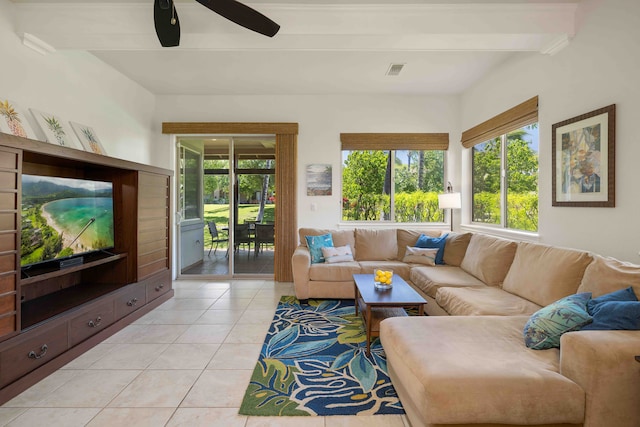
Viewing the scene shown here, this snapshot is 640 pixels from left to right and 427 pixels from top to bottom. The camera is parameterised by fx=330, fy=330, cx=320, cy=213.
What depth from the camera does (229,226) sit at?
529 cm

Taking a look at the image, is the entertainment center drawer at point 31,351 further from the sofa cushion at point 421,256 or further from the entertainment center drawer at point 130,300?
the sofa cushion at point 421,256

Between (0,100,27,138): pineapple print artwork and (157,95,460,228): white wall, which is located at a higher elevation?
(157,95,460,228): white wall

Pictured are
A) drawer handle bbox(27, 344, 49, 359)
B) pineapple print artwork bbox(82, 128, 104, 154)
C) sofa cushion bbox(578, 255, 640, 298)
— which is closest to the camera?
sofa cushion bbox(578, 255, 640, 298)

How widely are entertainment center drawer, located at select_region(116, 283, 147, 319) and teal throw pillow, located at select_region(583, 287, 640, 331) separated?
3.61 m

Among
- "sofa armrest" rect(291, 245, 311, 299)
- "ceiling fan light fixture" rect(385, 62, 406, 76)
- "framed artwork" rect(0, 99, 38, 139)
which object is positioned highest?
"ceiling fan light fixture" rect(385, 62, 406, 76)

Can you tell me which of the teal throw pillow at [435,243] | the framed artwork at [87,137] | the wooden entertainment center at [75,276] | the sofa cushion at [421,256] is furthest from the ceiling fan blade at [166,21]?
the teal throw pillow at [435,243]

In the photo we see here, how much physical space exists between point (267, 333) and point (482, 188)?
3490 millimetres

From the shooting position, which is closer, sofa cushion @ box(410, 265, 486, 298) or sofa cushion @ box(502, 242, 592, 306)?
sofa cushion @ box(502, 242, 592, 306)

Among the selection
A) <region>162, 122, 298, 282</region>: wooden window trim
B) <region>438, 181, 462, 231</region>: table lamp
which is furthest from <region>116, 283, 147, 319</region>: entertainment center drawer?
<region>438, 181, 462, 231</region>: table lamp

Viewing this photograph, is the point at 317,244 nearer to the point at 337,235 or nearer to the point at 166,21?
the point at 337,235

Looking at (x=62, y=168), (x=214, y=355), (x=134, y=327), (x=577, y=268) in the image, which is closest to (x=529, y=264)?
(x=577, y=268)

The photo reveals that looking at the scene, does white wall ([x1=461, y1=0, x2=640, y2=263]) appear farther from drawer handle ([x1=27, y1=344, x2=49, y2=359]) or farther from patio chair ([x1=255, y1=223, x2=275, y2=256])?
drawer handle ([x1=27, y1=344, x2=49, y2=359])

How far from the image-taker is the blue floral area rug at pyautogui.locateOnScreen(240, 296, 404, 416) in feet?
6.43

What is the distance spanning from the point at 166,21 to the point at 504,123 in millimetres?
3583
